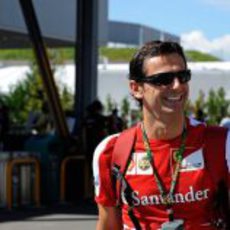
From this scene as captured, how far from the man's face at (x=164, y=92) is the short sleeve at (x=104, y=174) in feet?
0.72

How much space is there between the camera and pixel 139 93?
3.08m

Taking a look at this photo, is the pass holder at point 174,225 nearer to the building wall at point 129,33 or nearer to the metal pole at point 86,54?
the metal pole at point 86,54

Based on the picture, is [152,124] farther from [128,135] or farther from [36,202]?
[36,202]

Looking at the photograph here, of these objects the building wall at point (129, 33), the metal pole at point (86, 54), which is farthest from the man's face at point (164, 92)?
the building wall at point (129, 33)

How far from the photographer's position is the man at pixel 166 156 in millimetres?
2957

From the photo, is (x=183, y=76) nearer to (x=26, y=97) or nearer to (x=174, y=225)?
(x=174, y=225)

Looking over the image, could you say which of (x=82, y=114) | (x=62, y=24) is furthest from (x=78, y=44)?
(x=62, y=24)

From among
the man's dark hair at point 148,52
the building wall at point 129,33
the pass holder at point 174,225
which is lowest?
the pass holder at point 174,225

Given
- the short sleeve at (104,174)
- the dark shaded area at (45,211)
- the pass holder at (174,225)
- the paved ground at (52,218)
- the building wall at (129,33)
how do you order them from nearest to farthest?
the pass holder at (174,225) < the short sleeve at (104,174) < the paved ground at (52,218) < the dark shaded area at (45,211) < the building wall at (129,33)

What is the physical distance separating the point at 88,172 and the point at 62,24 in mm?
8777

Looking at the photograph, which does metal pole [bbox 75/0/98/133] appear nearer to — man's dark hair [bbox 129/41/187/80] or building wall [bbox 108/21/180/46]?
man's dark hair [bbox 129/41/187/80]

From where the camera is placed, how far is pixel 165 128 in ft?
9.83

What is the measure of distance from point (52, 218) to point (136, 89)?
9594 millimetres

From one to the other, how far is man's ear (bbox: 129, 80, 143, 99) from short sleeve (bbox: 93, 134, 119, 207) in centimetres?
21
